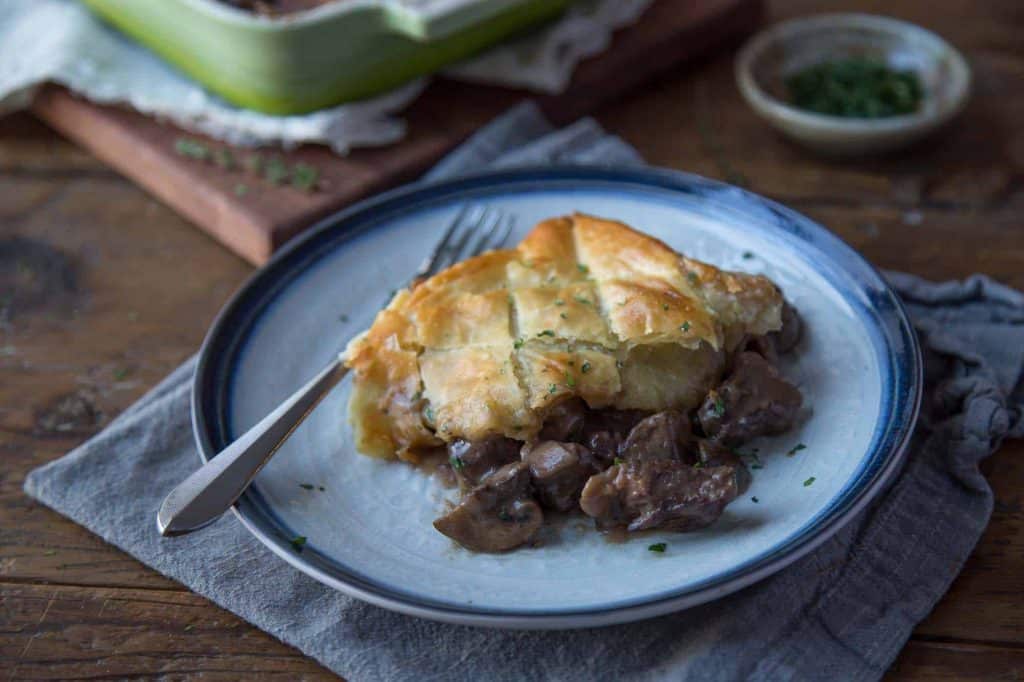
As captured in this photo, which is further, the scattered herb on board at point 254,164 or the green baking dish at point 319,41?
the scattered herb on board at point 254,164

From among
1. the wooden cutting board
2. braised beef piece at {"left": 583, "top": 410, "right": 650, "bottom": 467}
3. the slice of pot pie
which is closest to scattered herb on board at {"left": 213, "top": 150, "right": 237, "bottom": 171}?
the wooden cutting board

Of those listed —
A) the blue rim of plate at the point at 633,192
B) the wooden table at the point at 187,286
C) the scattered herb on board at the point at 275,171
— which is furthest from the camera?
the scattered herb on board at the point at 275,171

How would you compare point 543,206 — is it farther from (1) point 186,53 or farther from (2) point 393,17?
(1) point 186,53

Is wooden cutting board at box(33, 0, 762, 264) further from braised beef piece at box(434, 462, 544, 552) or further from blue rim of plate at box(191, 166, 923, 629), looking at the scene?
braised beef piece at box(434, 462, 544, 552)

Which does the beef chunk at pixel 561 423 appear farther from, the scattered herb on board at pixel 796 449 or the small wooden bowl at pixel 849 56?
the small wooden bowl at pixel 849 56

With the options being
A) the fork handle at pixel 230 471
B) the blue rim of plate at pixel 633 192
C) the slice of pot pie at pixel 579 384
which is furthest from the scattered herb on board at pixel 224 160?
the fork handle at pixel 230 471

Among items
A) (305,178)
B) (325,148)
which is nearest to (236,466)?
(305,178)
